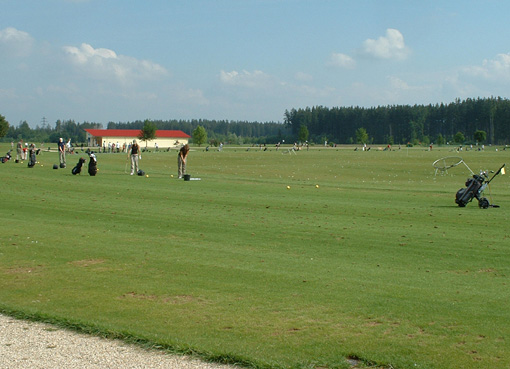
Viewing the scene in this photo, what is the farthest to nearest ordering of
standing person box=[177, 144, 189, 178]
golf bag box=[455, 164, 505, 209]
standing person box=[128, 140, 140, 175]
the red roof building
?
1. the red roof building
2. standing person box=[128, 140, 140, 175]
3. standing person box=[177, 144, 189, 178]
4. golf bag box=[455, 164, 505, 209]

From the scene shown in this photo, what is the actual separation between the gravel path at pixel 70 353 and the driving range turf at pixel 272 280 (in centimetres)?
27

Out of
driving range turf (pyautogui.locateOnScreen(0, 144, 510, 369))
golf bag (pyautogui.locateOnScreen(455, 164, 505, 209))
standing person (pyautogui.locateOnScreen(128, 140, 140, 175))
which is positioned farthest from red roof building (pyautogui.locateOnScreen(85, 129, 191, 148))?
driving range turf (pyautogui.locateOnScreen(0, 144, 510, 369))

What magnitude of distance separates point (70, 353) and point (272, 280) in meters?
4.73

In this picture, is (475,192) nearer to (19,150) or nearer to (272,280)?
(272,280)

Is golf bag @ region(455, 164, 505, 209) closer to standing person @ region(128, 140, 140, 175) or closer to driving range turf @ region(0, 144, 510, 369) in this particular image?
driving range turf @ region(0, 144, 510, 369)

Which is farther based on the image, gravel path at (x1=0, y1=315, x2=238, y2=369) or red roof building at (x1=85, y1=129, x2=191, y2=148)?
red roof building at (x1=85, y1=129, x2=191, y2=148)

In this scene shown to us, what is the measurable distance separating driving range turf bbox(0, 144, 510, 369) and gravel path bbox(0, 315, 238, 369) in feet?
0.89

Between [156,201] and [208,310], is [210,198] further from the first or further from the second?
[208,310]

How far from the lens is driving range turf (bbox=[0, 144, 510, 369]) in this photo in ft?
25.3

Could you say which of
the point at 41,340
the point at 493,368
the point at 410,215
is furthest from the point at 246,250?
the point at 410,215

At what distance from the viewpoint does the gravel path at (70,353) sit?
22.9 ft

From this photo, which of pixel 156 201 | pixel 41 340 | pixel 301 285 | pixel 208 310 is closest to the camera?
pixel 41 340

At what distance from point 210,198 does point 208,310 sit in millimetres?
16938

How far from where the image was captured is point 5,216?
64.6 ft
